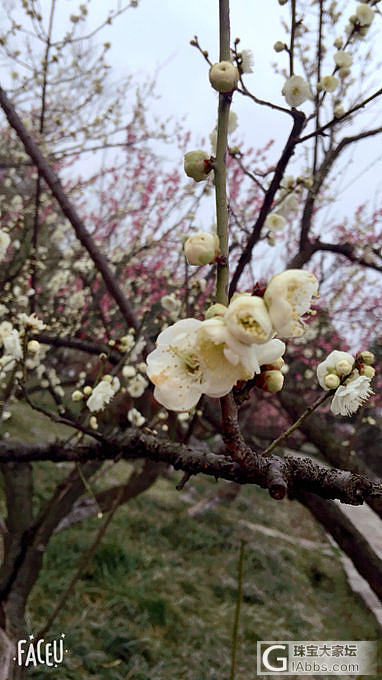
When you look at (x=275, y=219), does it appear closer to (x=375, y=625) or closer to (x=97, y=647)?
(x=97, y=647)

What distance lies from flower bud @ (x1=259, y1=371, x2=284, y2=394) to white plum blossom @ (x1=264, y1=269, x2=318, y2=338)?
0.11 meters

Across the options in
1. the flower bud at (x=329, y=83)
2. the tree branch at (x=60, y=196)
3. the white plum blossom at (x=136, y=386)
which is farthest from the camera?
the white plum blossom at (x=136, y=386)

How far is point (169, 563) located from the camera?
4258 mm

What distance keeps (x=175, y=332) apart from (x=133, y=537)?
449 cm

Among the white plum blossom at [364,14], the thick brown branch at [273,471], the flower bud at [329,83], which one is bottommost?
the thick brown branch at [273,471]

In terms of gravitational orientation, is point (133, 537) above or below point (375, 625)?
above

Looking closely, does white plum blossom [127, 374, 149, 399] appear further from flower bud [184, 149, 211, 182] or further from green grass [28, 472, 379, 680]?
flower bud [184, 149, 211, 182]

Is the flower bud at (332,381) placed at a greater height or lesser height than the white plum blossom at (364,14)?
lesser

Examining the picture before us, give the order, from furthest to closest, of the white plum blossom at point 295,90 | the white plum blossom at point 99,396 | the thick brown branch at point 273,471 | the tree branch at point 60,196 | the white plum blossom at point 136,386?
the white plum blossom at point 136,386
the tree branch at point 60,196
the white plum blossom at point 99,396
the white plum blossom at point 295,90
the thick brown branch at point 273,471

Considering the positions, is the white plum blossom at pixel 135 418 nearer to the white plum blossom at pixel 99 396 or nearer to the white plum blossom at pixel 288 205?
the white plum blossom at pixel 99 396

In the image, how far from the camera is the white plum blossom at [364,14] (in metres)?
1.59

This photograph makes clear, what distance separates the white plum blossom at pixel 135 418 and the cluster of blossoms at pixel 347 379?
4.92 feet

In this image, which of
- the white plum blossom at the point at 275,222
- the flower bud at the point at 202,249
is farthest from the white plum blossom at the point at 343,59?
the flower bud at the point at 202,249

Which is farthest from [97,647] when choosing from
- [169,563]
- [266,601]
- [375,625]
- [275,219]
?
[275,219]
